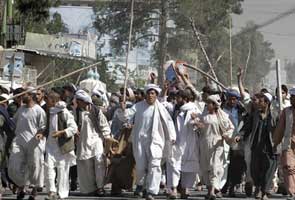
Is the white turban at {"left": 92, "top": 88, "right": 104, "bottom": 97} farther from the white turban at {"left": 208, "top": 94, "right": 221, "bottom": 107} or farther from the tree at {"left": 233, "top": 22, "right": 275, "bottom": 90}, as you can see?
the tree at {"left": 233, "top": 22, "right": 275, "bottom": 90}

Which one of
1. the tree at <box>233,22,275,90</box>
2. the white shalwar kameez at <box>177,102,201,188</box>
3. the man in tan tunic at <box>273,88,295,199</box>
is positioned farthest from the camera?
the tree at <box>233,22,275,90</box>

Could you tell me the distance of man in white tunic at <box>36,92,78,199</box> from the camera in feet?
45.0

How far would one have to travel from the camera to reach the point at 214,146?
48.7ft

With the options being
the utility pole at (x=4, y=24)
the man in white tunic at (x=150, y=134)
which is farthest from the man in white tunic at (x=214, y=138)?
the utility pole at (x=4, y=24)

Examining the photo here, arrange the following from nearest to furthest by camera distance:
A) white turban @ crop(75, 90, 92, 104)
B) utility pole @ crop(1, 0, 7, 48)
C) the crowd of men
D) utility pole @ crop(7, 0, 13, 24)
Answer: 1. the crowd of men
2. white turban @ crop(75, 90, 92, 104)
3. utility pole @ crop(1, 0, 7, 48)
4. utility pole @ crop(7, 0, 13, 24)

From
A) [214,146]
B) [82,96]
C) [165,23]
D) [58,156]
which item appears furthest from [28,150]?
[165,23]

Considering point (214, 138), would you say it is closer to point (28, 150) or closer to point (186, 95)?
point (186, 95)

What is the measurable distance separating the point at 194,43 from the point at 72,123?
113 ft

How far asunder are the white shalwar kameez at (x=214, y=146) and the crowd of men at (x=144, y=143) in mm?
16

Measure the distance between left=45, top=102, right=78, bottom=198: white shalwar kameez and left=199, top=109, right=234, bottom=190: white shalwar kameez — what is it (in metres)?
2.28

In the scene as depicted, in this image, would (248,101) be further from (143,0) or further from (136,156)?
(143,0)

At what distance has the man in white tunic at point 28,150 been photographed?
1395cm

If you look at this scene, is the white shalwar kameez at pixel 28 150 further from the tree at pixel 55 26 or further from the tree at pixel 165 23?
the tree at pixel 55 26

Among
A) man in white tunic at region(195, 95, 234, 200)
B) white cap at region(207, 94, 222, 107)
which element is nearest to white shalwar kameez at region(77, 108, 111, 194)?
man in white tunic at region(195, 95, 234, 200)
